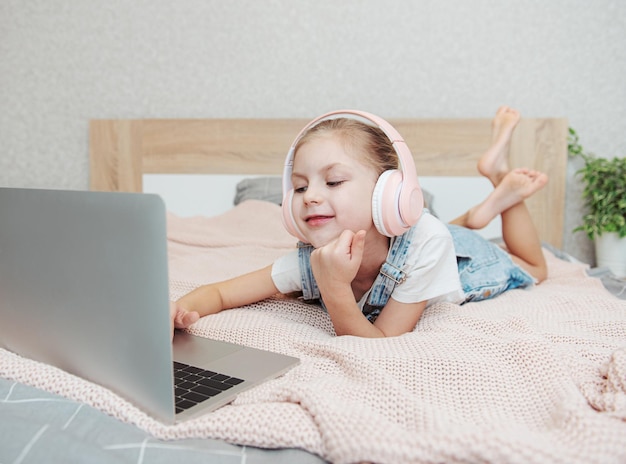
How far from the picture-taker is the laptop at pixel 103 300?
533 mm

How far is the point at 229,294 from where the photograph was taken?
1.06 metres

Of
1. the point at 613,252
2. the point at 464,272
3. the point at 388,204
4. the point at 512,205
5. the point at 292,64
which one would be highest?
the point at 292,64

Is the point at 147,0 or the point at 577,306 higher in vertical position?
the point at 147,0

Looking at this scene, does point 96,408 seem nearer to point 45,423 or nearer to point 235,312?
point 45,423

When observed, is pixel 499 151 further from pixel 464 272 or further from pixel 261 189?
pixel 261 189

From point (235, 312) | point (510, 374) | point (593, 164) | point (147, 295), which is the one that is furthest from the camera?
point (593, 164)

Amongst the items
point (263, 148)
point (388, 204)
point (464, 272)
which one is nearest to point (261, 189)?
point (263, 148)

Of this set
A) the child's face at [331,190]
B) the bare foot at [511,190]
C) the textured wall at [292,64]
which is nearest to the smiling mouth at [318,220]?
the child's face at [331,190]

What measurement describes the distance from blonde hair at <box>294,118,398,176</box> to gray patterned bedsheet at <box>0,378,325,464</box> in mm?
553

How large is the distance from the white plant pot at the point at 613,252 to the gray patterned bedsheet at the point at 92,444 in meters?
1.83

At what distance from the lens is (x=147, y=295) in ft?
1.76

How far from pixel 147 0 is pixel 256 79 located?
0.59m

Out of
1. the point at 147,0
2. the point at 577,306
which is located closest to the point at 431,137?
the point at 577,306

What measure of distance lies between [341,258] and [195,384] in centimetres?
30
